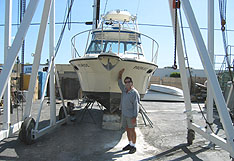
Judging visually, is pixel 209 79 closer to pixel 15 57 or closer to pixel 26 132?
pixel 15 57

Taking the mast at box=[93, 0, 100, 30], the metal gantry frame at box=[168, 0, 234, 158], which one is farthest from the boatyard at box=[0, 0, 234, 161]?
the mast at box=[93, 0, 100, 30]

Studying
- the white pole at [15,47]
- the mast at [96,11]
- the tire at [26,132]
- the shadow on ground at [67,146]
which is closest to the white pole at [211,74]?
the shadow on ground at [67,146]

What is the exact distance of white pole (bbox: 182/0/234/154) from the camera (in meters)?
3.31

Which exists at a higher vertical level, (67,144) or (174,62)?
(174,62)

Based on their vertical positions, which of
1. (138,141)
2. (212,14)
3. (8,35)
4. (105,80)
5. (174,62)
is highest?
(212,14)

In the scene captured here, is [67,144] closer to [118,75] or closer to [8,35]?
[118,75]

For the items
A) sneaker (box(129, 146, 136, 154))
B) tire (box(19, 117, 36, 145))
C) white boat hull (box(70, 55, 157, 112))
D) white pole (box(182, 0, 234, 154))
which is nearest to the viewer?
white pole (box(182, 0, 234, 154))

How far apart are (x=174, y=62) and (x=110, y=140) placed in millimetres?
2530

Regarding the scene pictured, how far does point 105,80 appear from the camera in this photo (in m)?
5.93

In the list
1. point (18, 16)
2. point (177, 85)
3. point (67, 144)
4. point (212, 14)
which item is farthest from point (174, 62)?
point (177, 85)

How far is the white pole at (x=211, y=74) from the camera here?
3.31m

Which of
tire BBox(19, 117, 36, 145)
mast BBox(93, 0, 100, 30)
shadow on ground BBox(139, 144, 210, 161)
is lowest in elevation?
shadow on ground BBox(139, 144, 210, 161)

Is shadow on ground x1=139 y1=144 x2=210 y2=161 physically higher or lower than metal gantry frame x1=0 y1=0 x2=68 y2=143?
lower

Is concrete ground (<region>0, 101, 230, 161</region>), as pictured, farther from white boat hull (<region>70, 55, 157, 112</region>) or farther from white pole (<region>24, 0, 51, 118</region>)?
white boat hull (<region>70, 55, 157, 112</region>)
